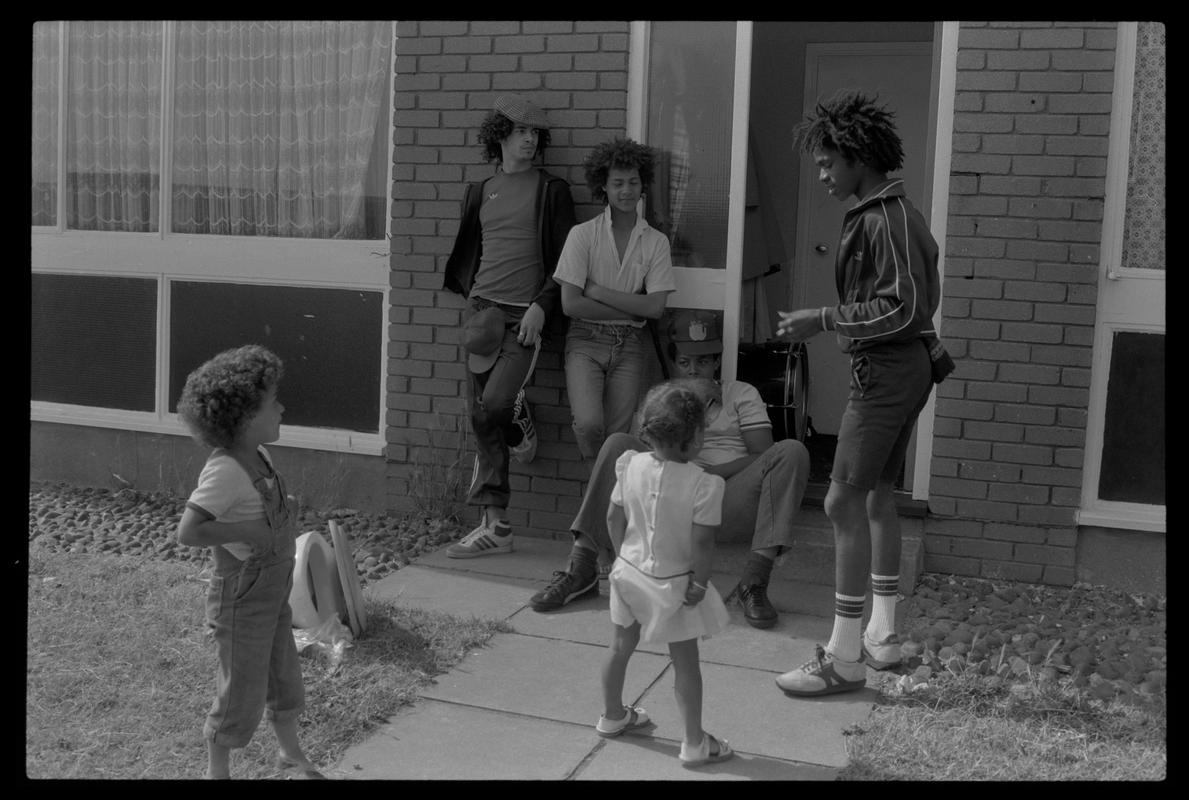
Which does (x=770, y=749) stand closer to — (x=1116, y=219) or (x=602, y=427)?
(x=602, y=427)

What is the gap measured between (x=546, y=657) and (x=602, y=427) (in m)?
1.31

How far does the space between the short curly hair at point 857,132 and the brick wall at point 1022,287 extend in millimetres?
1280

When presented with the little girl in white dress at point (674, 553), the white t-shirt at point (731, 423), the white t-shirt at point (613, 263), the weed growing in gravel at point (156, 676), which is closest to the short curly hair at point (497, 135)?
the white t-shirt at point (613, 263)

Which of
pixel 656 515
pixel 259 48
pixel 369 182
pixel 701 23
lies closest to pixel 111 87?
pixel 259 48

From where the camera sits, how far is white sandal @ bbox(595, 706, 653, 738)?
3.70 meters

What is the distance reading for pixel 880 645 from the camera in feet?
14.0

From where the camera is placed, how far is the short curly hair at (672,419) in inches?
136

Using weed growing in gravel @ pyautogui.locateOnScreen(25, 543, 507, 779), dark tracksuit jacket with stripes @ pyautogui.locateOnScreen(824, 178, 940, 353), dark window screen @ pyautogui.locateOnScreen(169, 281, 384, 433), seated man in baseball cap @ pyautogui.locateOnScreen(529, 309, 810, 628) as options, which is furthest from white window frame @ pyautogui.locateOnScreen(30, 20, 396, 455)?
dark tracksuit jacket with stripes @ pyautogui.locateOnScreen(824, 178, 940, 353)

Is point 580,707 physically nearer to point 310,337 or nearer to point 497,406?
point 497,406

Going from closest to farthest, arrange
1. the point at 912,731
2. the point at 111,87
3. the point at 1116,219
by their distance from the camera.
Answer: the point at 912,731 → the point at 1116,219 → the point at 111,87

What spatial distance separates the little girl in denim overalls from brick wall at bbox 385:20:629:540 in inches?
111

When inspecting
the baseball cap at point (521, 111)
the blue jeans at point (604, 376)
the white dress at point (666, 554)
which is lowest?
the white dress at point (666, 554)

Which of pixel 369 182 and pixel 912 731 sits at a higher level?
pixel 369 182

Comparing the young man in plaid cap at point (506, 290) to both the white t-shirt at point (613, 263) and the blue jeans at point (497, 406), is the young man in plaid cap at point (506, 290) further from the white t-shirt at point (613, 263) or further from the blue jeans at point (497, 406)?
the white t-shirt at point (613, 263)
